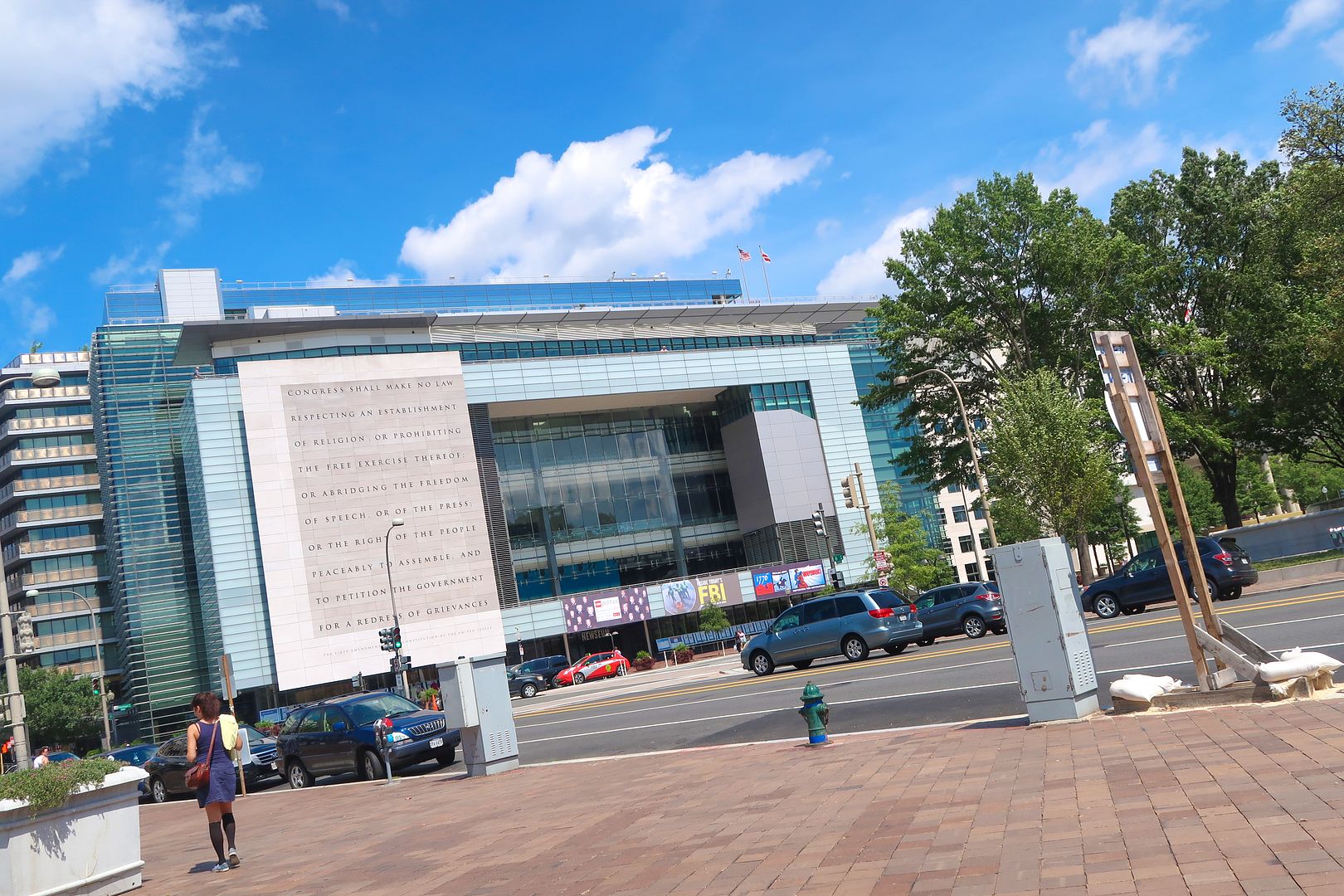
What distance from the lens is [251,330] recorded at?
69.2 meters

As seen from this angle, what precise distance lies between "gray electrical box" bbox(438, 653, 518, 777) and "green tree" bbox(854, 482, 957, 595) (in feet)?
117

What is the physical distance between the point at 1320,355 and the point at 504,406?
5306 cm

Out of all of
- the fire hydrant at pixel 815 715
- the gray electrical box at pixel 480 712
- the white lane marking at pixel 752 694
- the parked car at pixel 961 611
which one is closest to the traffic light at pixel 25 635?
the white lane marking at pixel 752 694

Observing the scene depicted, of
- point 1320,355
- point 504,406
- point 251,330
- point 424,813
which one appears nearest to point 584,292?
point 504,406

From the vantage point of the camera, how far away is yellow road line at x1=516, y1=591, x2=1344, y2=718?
1961 cm

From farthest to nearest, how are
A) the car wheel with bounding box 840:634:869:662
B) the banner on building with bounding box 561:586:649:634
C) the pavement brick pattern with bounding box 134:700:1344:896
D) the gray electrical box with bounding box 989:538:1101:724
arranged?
the banner on building with bounding box 561:586:649:634 < the car wheel with bounding box 840:634:869:662 < the gray electrical box with bounding box 989:538:1101:724 < the pavement brick pattern with bounding box 134:700:1344:896

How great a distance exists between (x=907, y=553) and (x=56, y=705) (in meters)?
56.7

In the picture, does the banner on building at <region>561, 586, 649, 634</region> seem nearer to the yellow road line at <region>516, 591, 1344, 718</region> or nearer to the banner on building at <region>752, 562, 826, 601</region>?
the banner on building at <region>752, 562, 826, 601</region>

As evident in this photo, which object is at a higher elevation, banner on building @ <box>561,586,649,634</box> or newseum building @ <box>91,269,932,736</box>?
newseum building @ <box>91,269,932,736</box>

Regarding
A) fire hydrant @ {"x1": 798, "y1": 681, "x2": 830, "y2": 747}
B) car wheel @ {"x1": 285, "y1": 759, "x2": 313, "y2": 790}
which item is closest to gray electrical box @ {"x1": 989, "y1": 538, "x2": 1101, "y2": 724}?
fire hydrant @ {"x1": 798, "y1": 681, "x2": 830, "y2": 747}

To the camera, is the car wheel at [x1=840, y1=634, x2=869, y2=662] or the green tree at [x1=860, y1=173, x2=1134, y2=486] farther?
the green tree at [x1=860, y1=173, x2=1134, y2=486]

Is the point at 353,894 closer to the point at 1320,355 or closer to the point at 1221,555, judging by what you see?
the point at 1221,555

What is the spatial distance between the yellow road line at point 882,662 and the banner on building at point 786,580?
4235 cm

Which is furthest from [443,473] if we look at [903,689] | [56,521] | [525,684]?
[903,689]
